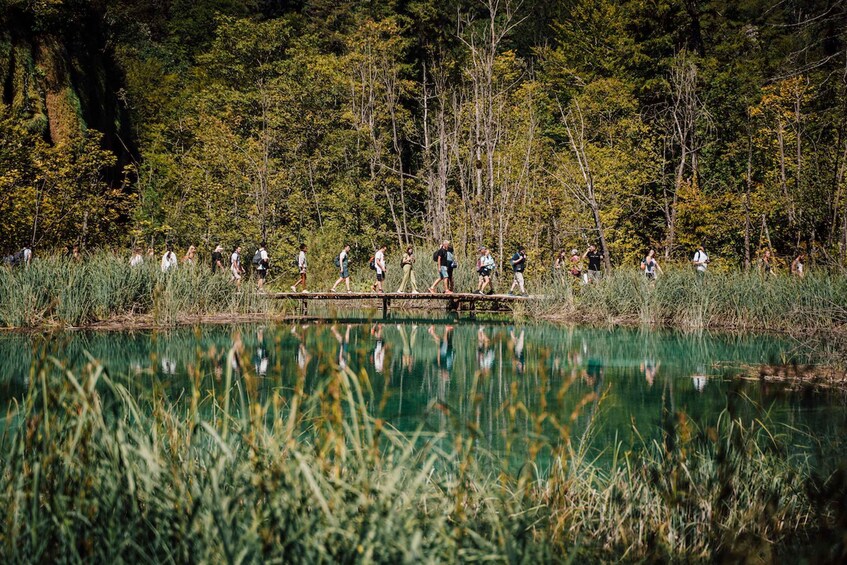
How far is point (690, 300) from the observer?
1633cm

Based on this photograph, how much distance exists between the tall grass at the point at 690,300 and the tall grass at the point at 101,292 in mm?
7282

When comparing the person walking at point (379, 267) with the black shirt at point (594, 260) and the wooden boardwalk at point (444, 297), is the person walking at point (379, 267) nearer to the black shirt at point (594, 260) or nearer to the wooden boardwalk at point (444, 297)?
the wooden boardwalk at point (444, 297)

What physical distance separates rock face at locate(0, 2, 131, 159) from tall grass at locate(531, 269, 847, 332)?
1409 cm

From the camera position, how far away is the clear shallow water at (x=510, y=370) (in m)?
7.18

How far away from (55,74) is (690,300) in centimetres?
2027

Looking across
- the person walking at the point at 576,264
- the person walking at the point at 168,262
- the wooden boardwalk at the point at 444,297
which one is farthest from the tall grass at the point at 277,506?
the person walking at the point at 576,264

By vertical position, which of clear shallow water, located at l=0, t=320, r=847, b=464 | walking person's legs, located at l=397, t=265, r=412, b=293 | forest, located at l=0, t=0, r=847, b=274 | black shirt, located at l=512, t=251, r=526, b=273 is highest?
forest, located at l=0, t=0, r=847, b=274

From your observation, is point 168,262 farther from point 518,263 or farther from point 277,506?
point 277,506

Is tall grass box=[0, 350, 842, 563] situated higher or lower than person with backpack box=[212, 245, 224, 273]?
lower

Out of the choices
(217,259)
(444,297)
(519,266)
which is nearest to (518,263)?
(519,266)

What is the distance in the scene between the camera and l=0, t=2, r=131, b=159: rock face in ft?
79.6

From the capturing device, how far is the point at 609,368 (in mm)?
11250

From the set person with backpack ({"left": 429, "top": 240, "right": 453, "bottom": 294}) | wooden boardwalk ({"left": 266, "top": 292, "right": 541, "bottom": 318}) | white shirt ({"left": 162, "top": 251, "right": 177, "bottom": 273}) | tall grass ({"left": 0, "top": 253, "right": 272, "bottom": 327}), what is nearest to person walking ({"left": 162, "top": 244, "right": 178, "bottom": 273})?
white shirt ({"left": 162, "top": 251, "right": 177, "bottom": 273})

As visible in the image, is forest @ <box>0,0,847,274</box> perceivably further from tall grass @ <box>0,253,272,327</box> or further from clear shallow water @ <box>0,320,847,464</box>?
clear shallow water @ <box>0,320,847,464</box>
